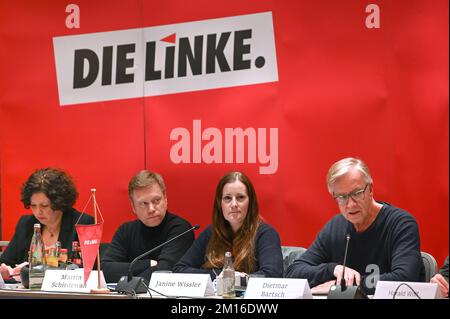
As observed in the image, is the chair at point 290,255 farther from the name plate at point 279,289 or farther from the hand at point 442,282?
the name plate at point 279,289

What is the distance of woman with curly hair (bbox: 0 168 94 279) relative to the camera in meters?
4.86

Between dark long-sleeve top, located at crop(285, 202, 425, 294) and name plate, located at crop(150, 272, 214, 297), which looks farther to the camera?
dark long-sleeve top, located at crop(285, 202, 425, 294)

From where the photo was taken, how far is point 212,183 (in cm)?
508

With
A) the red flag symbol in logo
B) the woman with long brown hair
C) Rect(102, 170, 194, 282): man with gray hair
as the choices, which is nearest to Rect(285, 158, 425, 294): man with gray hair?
the woman with long brown hair

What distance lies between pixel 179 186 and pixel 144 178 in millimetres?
500

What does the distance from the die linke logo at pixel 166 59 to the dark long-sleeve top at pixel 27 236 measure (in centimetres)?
80

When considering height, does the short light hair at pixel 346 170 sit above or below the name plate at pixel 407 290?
above

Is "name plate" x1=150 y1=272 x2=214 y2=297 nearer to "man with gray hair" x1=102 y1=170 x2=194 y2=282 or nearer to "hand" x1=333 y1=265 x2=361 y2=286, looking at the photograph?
"hand" x1=333 y1=265 x2=361 y2=286

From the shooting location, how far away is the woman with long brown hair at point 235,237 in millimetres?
4203

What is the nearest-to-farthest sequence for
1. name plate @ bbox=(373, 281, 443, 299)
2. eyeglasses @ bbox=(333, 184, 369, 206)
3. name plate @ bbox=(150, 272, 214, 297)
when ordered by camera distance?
1. name plate @ bbox=(373, 281, 443, 299)
2. name plate @ bbox=(150, 272, 214, 297)
3. eyeglasses @ bbox=(333, 184, 369, 206)

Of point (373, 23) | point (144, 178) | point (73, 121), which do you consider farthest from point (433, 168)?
point (73, 121)

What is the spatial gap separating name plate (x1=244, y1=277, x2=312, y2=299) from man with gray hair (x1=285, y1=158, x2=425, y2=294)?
44 cm

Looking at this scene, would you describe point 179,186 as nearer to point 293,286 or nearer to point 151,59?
point 151,59

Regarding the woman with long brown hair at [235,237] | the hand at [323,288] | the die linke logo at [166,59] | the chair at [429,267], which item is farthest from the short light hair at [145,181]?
the chair at [429,267]
